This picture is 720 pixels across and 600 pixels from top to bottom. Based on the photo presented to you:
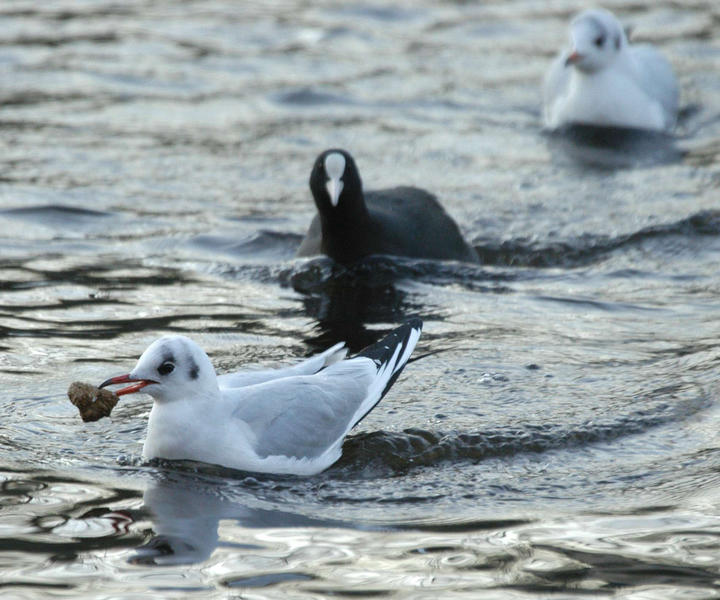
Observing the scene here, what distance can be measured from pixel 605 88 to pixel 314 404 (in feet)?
25.1

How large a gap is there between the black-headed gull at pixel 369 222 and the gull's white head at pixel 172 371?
3084 millimetres

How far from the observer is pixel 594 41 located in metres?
13.6

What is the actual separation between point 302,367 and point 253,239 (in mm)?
3683

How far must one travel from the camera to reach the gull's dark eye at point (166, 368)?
654 centimetres

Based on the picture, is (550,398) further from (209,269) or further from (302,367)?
(209,269)

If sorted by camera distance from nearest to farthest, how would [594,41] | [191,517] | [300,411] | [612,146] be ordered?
[191,517], [300,411], [612,146], [594,41]

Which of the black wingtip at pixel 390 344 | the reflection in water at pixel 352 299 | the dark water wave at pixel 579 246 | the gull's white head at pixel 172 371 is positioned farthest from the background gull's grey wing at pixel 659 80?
the gull's white head at pixel 172 371

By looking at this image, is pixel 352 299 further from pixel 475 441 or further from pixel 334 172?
pixel 475 441

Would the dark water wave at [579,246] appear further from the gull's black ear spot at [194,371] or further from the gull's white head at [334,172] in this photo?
the gull's black ear spot at [194,371]

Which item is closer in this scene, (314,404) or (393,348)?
(314,404)

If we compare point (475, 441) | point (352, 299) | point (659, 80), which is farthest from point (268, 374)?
point (659, 80)

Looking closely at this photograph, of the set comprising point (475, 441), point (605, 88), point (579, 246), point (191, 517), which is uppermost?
point (605, 88)

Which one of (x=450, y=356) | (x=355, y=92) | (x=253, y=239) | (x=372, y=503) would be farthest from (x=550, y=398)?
(x=355, y=92)

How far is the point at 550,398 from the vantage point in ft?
25.2
